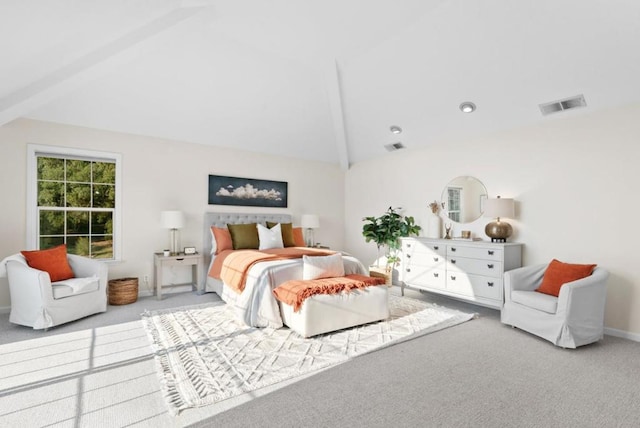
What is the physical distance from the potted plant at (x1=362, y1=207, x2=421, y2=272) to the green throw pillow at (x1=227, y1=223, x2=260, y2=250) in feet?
6.51

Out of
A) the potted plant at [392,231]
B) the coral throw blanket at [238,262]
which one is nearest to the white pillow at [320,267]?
the coral throw blanket at [238,262]

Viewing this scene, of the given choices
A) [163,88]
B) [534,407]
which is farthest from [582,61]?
[163,88]

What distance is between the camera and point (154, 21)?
3375 mm

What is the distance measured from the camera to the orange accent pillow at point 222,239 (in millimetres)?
5176

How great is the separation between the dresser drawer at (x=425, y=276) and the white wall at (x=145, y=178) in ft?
8.17

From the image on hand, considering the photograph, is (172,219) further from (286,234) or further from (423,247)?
(423,247)

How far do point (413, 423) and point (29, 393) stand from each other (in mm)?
2567

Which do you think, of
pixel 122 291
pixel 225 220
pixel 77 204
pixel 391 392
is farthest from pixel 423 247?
pixel 77 204

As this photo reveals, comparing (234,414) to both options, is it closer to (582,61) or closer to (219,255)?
(219,255)

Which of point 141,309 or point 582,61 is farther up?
point 582,61

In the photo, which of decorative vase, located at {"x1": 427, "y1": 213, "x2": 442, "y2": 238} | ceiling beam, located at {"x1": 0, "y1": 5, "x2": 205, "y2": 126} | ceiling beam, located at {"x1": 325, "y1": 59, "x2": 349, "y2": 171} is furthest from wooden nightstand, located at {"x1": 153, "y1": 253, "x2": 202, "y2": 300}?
decorative vase, located at {"x1": 427, "y1": 213, "x2": 442, "y2": 238}

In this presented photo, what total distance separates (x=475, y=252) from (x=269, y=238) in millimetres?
3019

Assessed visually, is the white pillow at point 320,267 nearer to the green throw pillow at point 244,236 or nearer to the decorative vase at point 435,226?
the green throw pillow at point 244,236

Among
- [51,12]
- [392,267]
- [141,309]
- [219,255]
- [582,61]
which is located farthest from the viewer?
[392,267]
